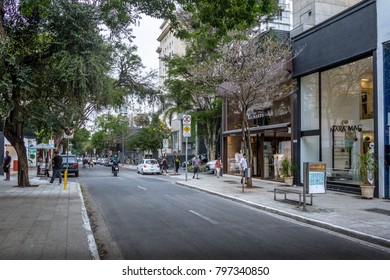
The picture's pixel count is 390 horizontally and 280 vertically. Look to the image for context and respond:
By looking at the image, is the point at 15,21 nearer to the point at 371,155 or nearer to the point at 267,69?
the point at 267,69

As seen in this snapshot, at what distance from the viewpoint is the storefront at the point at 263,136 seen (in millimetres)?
21953

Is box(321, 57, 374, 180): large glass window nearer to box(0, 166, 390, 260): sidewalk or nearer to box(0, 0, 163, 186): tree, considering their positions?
box(0, 166, 390, 260): sidewalk

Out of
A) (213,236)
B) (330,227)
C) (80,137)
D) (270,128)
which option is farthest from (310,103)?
(80,137)

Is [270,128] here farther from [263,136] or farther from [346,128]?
[346,128]

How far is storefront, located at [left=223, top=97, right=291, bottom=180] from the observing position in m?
22.0

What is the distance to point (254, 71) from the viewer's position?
1830 cm

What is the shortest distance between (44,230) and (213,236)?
3.61 m

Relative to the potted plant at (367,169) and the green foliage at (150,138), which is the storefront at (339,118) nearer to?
the potted plant at (367,169)

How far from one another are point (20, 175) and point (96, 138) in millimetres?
74358

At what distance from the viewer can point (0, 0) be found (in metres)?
12.2

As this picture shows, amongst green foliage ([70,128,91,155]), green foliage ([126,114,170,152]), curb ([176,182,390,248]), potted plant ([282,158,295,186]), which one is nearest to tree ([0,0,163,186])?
curb ([176,182,390,248])

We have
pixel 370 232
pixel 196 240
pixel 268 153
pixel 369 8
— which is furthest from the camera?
pixel 268 153

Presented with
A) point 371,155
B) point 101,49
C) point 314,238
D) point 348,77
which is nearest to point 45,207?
point 101,49

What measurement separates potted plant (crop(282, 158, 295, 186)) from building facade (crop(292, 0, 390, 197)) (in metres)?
0.39
